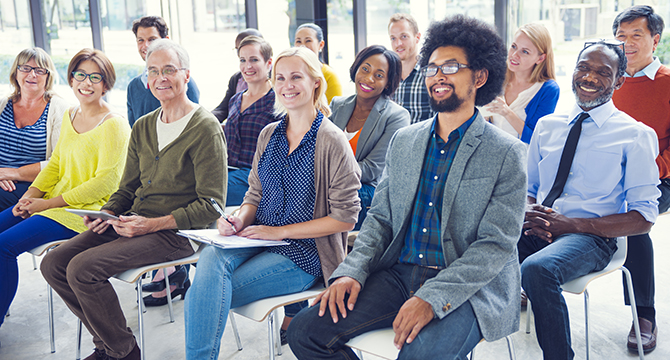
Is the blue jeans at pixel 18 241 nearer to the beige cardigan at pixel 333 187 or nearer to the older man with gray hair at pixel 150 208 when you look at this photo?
the older man with gray hair at pixel 150 208

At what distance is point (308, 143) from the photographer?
2.01m

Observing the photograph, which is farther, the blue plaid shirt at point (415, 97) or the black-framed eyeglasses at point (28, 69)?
the black-framed eyeglasses at point (28, 69)

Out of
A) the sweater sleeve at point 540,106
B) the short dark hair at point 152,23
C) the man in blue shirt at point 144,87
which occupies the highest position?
the short dark hair at point 152,23

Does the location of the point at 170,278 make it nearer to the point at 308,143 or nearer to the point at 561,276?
the point at 308,143

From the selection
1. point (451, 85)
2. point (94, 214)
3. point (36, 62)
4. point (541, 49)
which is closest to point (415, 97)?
point (541, 49)

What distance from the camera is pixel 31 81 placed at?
3.30 m

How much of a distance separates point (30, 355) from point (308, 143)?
1.77 meters

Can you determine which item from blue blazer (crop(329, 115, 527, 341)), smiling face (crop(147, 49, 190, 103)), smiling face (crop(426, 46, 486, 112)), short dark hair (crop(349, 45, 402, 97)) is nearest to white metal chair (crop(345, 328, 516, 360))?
blue blazer (crop(329, 115, 527, 341))

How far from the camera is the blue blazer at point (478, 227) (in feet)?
4.97

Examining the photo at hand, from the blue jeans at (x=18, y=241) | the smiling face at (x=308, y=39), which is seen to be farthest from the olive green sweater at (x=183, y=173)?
the smiling face at (x=308, y=39)

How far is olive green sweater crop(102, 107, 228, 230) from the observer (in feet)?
7.29

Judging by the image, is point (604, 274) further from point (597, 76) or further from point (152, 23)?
point (152, 23)

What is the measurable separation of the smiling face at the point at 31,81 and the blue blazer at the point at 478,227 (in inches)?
104

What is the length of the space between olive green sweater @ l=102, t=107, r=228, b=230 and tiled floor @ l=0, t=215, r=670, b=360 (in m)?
0.70
